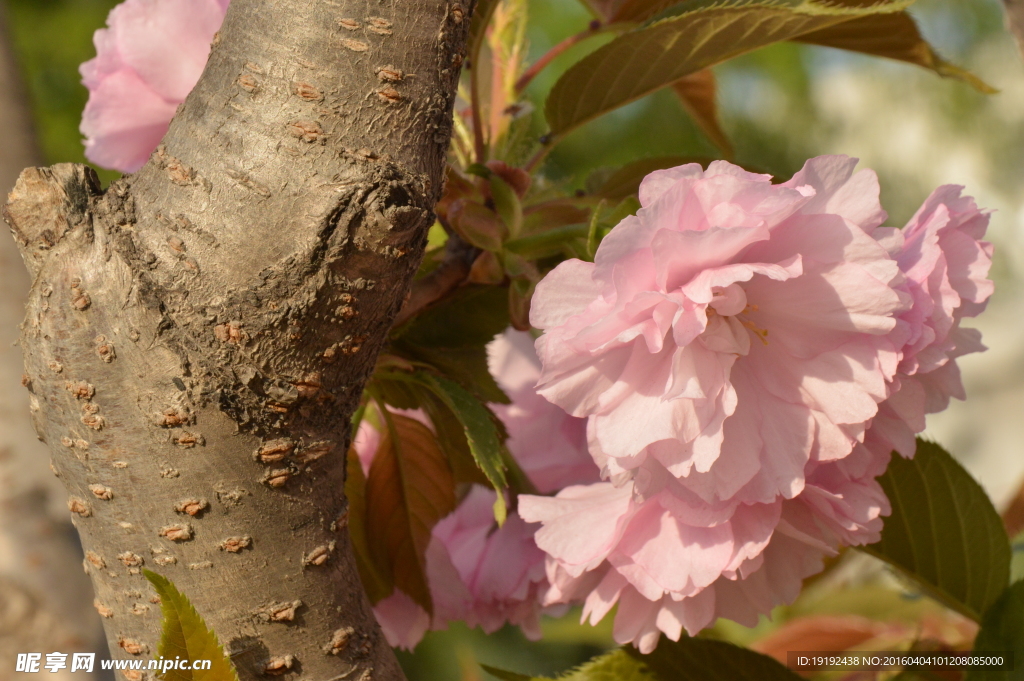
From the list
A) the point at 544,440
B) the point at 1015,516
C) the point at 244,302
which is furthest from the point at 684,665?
the point at 1015,516

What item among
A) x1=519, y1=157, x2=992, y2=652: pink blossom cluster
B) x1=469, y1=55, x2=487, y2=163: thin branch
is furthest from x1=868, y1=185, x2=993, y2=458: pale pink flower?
x1=469, y1=55, x2=487, y2=163: thin branch

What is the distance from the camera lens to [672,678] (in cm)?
39

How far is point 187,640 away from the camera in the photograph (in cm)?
25

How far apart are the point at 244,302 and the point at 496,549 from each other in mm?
223

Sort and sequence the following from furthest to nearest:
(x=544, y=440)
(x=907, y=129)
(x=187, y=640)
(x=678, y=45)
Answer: (x=907, y=129) → (x=544, y=440) → (x=678, y=45) → (x=187, y=640)

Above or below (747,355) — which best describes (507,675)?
below

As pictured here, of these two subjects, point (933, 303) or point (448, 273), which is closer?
point (933, 303)

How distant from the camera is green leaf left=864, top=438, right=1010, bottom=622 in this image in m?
0.42

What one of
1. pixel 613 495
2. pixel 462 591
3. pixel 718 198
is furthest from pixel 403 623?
pixel 718 198

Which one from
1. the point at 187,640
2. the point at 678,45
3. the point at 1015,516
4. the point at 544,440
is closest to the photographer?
the point at 187,640

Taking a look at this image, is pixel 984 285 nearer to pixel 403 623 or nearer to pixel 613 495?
pixel 613 495

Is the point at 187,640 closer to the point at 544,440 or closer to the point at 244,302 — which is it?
the point at 244,302

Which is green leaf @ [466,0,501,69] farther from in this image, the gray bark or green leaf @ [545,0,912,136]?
the gray bark

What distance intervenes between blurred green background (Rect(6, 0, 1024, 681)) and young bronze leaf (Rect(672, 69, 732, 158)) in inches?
106
